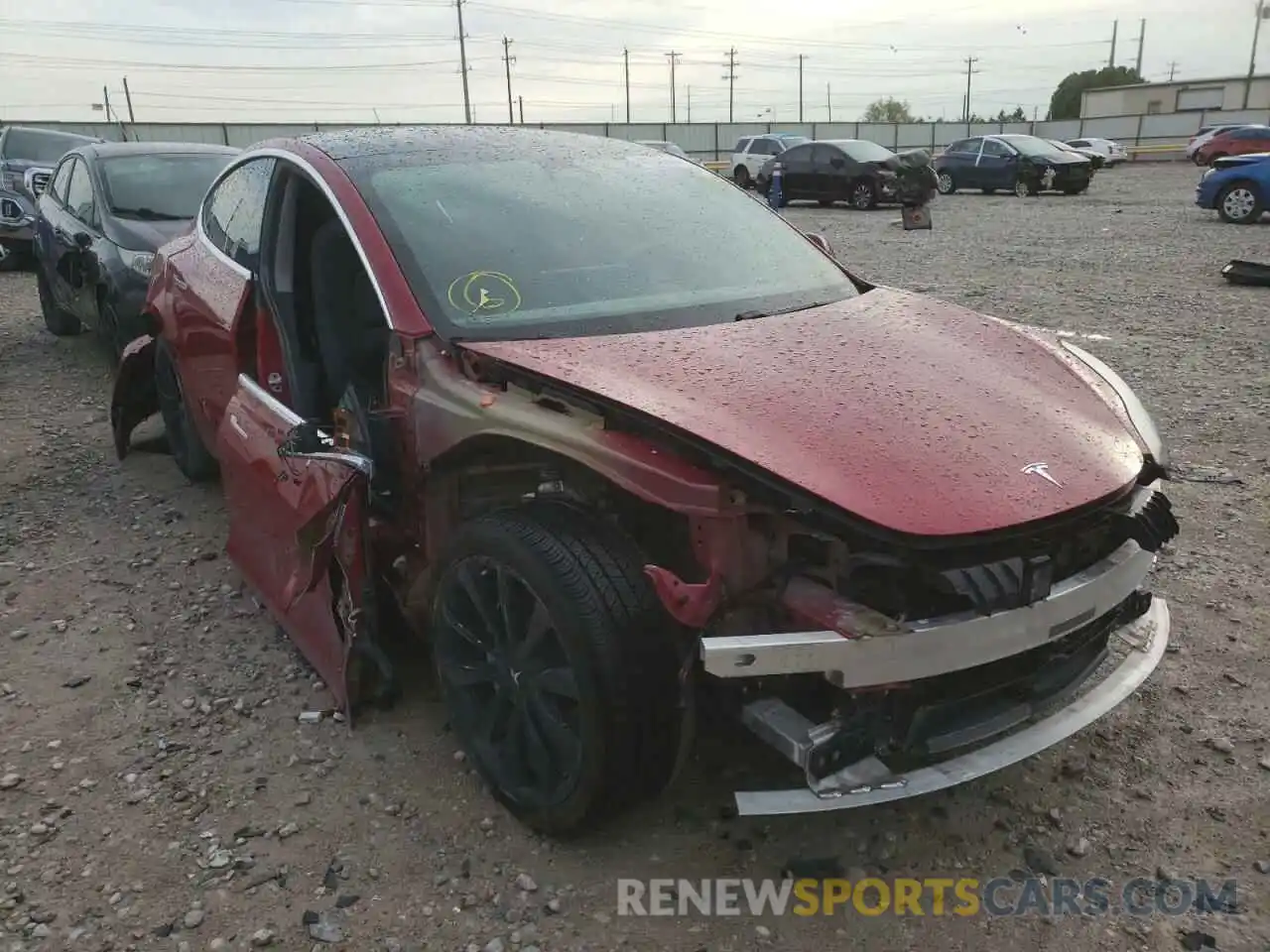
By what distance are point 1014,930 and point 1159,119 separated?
174ft

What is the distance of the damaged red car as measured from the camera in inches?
82.3

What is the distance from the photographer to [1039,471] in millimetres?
2221

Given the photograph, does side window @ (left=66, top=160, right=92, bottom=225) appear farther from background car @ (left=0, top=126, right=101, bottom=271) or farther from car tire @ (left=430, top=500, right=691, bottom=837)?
car tire @ (left=430, top=500, right=691, bottom=837)

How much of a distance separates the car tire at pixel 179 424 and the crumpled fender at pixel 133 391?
0.08m

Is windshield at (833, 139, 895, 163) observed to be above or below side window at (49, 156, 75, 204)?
below

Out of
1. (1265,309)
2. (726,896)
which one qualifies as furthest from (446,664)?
(1265,309)

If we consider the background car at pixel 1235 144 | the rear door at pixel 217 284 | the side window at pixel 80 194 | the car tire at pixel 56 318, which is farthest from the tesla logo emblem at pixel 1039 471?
the background car at pixel 1235 144

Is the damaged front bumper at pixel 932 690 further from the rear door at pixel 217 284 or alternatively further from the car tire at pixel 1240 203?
the car tire at pixel 1240 203

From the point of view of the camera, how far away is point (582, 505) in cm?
246

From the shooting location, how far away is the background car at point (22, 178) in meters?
11.3

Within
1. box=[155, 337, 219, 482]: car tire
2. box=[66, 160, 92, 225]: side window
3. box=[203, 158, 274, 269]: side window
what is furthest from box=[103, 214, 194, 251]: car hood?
box=[203, 158, 274, 269]: side window

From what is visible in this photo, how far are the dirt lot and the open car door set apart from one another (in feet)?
0.74

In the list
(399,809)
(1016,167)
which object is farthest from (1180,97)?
(399,809)

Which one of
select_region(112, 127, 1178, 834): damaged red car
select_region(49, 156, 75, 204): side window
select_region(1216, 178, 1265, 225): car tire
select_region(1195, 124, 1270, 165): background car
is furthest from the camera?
select_region(1195, 124, 1270, 165): background car
